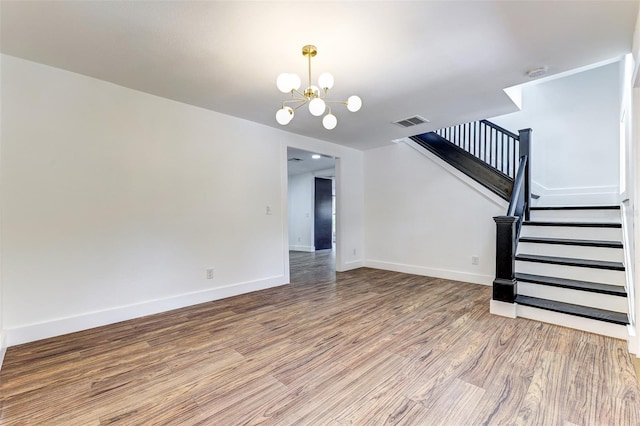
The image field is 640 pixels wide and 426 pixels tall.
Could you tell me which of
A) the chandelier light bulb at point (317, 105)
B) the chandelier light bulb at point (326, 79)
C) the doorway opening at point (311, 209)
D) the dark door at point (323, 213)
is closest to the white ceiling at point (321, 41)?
the chandelier light bulb at point (326, 79)

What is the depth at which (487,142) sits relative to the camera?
472 cm

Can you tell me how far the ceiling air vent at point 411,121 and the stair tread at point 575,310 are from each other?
248cm

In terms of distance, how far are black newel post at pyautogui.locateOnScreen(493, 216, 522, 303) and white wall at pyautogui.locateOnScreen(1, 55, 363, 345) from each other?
291cm

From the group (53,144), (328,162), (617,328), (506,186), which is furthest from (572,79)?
(53,144)

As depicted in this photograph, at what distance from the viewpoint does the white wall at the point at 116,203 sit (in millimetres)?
2355

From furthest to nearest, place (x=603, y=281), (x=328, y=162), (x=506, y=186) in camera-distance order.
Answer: (x=328, y=162) → (x=506, y=186) → (x=603, y=281)

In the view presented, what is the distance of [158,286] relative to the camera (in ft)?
10.1

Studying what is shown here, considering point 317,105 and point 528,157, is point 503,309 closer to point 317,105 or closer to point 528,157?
point 528,157

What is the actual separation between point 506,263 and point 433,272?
5.95ft

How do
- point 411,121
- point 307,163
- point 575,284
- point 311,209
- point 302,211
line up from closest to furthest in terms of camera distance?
1. point 575,284
2. point 411,121
3. point 307,163
4. point 311,209
5. point 302,211

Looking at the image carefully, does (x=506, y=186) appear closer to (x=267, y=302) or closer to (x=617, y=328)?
(x=617, y=328)

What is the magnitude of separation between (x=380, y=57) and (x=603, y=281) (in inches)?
121

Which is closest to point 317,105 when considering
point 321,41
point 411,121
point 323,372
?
point 321,41

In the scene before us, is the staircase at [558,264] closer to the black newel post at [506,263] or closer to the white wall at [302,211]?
the black newel post at [506,263]
